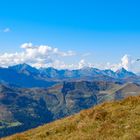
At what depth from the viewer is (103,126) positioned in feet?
80.3

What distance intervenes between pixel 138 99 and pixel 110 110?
3785 mm

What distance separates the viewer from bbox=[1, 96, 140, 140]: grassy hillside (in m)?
22.0

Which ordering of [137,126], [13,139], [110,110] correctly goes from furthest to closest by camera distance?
[110,110], [13,139], [137,126]

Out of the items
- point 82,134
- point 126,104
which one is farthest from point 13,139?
point 126,104

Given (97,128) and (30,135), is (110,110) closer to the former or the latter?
(97,128)

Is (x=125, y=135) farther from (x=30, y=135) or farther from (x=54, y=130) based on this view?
(x=30, y=135)

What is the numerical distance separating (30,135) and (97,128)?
653cm

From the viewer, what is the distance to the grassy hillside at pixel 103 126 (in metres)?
22.0

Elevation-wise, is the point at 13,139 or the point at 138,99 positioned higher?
the point at 138,99

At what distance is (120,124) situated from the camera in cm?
2439

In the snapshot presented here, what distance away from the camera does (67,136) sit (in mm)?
24172

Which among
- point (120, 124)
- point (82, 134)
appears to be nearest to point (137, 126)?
point (120, 124)

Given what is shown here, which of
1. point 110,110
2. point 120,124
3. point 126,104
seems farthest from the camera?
point 126,104

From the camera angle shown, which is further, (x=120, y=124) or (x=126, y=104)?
(x=126, y=104)
